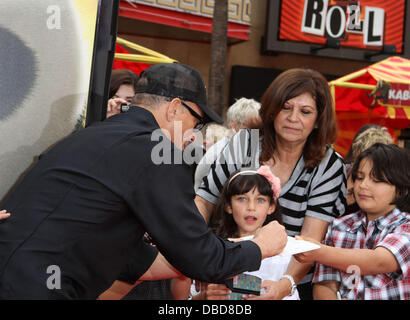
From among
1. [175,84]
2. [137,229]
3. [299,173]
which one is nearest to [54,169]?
[137,229]

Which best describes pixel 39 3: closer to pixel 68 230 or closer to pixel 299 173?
pixel 68 230

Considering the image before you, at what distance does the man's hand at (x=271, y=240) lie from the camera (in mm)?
1879

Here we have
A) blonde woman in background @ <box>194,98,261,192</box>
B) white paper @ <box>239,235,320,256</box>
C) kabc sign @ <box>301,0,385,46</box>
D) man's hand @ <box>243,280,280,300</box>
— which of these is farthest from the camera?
kabc sign @ <box>301,0,385,46</box>

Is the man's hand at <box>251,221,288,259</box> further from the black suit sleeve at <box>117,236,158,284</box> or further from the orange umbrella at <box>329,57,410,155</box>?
the orange umbrella at <box>329,57,410,155</box>

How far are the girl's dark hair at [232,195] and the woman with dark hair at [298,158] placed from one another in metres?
0.04

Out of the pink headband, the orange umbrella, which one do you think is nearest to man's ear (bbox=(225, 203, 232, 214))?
the pink headband

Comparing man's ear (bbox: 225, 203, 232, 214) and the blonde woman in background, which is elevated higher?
the blonde woman in background

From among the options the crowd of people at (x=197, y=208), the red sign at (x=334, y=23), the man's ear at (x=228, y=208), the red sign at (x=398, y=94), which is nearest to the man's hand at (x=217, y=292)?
the crowd of people at (x=197, y=208)

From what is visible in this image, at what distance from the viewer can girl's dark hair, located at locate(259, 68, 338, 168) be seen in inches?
Answer: 100.0

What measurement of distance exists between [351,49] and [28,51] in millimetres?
11675

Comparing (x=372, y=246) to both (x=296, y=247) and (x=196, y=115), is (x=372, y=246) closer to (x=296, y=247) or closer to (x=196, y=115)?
(x=296, y=247)

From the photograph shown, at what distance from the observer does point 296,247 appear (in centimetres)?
202

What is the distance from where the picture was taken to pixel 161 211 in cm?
154

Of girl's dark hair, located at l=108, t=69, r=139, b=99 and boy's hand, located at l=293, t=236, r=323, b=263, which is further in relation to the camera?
girl's dark hair, located at l=108, t=69, r=139, b=99
